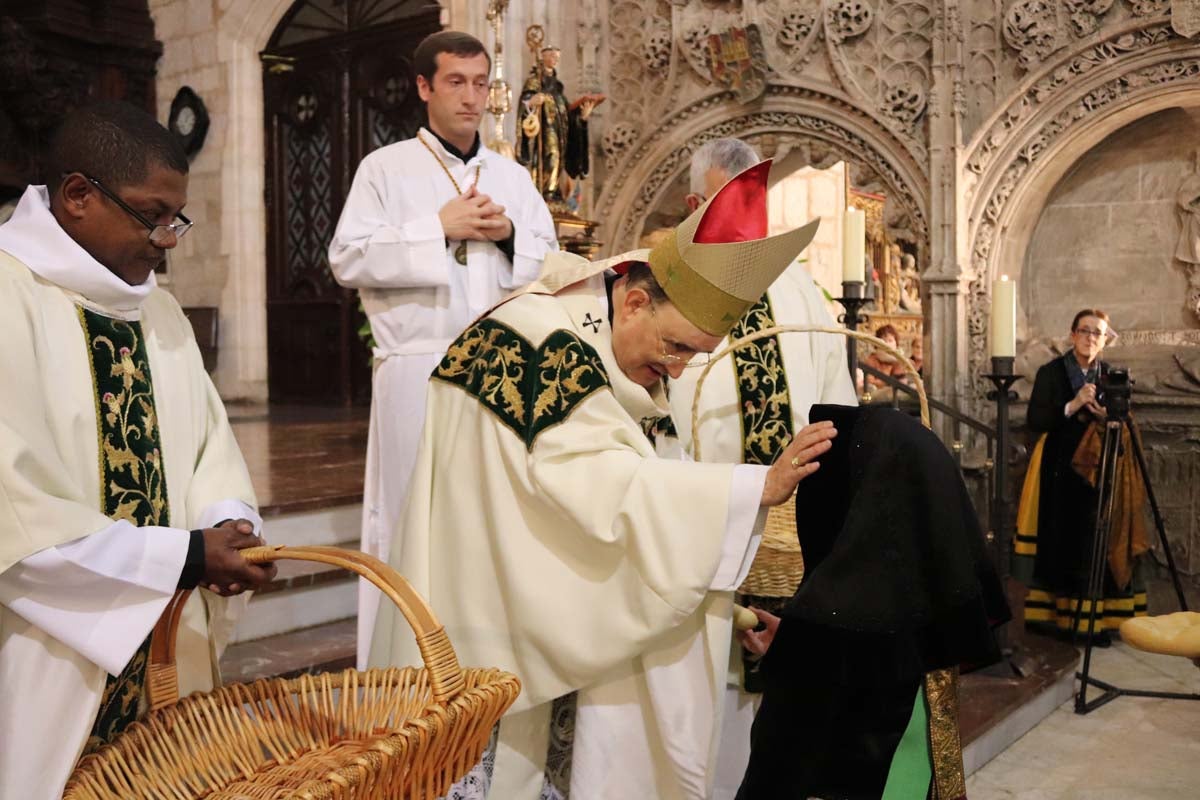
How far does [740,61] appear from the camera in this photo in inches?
275

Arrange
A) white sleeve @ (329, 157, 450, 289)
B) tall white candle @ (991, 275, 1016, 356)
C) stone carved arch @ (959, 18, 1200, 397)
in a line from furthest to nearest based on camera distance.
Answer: stone carved arch @ (959, 18, 1200, 397) < tall white candle @ (991, 275, 1016, 356) < white sleeve @ (329, 157, 450, 289)

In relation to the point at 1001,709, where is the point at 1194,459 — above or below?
above

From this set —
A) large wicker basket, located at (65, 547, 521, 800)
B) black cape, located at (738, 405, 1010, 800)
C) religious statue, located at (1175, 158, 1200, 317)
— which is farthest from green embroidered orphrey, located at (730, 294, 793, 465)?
religious statue, located at (1175, 158, 1200, 317)

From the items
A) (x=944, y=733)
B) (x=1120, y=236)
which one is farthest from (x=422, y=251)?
(x=1120, y=236)

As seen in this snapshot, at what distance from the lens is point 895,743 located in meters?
1.99

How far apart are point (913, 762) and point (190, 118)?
9366 mm

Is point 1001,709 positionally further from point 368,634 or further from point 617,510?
point 617,510

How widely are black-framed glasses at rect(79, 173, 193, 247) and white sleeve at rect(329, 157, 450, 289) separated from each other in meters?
1.19

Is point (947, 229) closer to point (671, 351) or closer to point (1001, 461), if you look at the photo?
point (1001, 461)

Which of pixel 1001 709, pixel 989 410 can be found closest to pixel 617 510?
pixel 1001 709

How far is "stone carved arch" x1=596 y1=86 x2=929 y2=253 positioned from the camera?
6.66 metres

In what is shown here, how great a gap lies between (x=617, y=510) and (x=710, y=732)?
461 mm

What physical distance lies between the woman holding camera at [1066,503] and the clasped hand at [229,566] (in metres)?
4.52

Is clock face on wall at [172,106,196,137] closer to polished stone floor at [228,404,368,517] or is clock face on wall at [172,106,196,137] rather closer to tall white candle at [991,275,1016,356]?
polished stone floor at [228,404,368,517]
